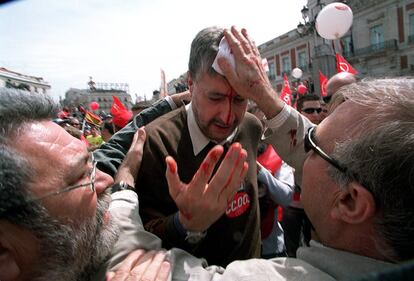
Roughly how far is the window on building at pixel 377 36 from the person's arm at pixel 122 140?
32.9 meters

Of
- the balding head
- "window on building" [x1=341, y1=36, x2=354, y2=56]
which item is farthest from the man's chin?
"window on building" [x1=341, y1=36, x2=354, y2=56]

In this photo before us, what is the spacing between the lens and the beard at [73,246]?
3.21ft

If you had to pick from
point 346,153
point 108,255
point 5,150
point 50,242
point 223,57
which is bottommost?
point 108,255

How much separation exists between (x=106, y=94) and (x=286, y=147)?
57.6m

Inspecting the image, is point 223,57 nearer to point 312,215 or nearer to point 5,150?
point 312,215

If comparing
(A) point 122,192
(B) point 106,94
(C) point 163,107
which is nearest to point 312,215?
(A) point 122,192

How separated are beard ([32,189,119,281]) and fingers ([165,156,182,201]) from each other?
0.25 meters

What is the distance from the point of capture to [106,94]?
5591 cm

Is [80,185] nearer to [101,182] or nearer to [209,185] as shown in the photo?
[101,182]

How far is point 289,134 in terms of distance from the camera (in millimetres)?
1664

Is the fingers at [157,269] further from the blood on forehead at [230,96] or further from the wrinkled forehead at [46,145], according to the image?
the blood on forehead at [230,96]

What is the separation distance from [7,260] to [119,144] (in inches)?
41.2

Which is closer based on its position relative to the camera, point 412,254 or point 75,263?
point 412,254

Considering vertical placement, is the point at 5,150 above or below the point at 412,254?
above
